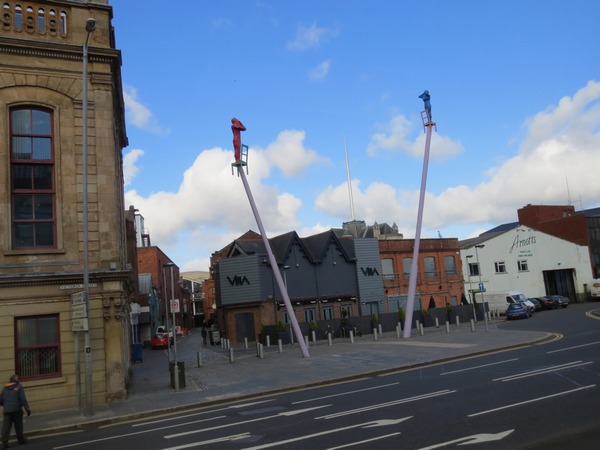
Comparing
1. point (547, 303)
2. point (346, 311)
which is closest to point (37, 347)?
point (346, 311)

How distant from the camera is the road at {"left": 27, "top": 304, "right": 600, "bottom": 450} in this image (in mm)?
9523

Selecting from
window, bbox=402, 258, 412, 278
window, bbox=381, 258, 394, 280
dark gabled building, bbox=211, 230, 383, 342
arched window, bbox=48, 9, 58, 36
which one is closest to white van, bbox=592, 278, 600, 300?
window, bbox=402, 258, 412, 278

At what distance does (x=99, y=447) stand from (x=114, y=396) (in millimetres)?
6986

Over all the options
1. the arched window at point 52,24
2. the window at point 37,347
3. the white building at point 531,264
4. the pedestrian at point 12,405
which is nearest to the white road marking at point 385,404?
the pedestrian at point 12,405

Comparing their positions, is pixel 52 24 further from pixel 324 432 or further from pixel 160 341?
pixel 160 341

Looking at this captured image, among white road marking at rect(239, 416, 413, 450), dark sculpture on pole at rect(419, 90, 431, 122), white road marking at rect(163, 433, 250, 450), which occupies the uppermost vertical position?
dark sculpture on pole at rect(419, 90, 431, 122)

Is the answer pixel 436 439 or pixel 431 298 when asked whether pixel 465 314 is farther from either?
pixel 436 439

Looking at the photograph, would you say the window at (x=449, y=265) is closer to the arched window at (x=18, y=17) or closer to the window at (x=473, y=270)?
the window at (x=473, y=270)

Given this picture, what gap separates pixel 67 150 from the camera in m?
19.2

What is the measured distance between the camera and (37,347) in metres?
17.9

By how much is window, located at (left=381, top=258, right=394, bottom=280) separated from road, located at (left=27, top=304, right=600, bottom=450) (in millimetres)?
33892

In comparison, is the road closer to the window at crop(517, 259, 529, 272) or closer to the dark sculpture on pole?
the dark sculpture on pole

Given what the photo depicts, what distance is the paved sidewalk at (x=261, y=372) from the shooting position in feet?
53.8

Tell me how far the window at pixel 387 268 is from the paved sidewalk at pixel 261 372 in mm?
18283
